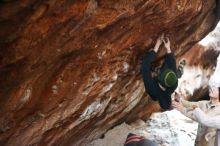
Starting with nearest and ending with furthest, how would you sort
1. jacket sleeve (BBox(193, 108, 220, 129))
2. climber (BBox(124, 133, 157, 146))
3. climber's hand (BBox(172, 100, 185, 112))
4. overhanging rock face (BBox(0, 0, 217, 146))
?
overhanging rock face (BBox(0, 0, 217, 146)), jacket sleeve (BBox(193, 108, 220, 129)), climber's hand (BBox(172, 100, 185, 112)), climber (BBox(124, 133, 157, 146))

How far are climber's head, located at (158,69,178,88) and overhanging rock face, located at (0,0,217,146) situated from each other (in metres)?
0.47

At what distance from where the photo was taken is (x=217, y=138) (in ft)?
15.3

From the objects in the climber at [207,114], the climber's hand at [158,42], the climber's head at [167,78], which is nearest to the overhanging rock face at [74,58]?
the climber's hand at [158,42]

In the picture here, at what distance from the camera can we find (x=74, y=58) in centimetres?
384

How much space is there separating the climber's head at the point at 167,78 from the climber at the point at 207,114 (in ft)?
1.16

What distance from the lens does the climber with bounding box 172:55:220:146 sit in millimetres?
4242

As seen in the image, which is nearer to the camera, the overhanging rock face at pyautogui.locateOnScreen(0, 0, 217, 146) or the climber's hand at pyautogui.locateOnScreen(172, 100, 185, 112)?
the overhanging rock face at pyautogui.locateOnScreen(0, 0, 217, 146)

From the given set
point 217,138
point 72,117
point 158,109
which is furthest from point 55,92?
point 158,109

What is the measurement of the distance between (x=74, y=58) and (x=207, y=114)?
168 centimetres

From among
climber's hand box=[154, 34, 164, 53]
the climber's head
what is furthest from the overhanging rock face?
the climber's head

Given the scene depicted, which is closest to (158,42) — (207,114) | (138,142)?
(207,114)

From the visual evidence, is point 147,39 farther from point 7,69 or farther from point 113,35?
point 7,69

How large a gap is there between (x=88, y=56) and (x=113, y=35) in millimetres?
339

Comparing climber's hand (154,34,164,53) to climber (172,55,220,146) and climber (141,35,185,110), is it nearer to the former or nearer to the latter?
climber (141,35,185,110)
